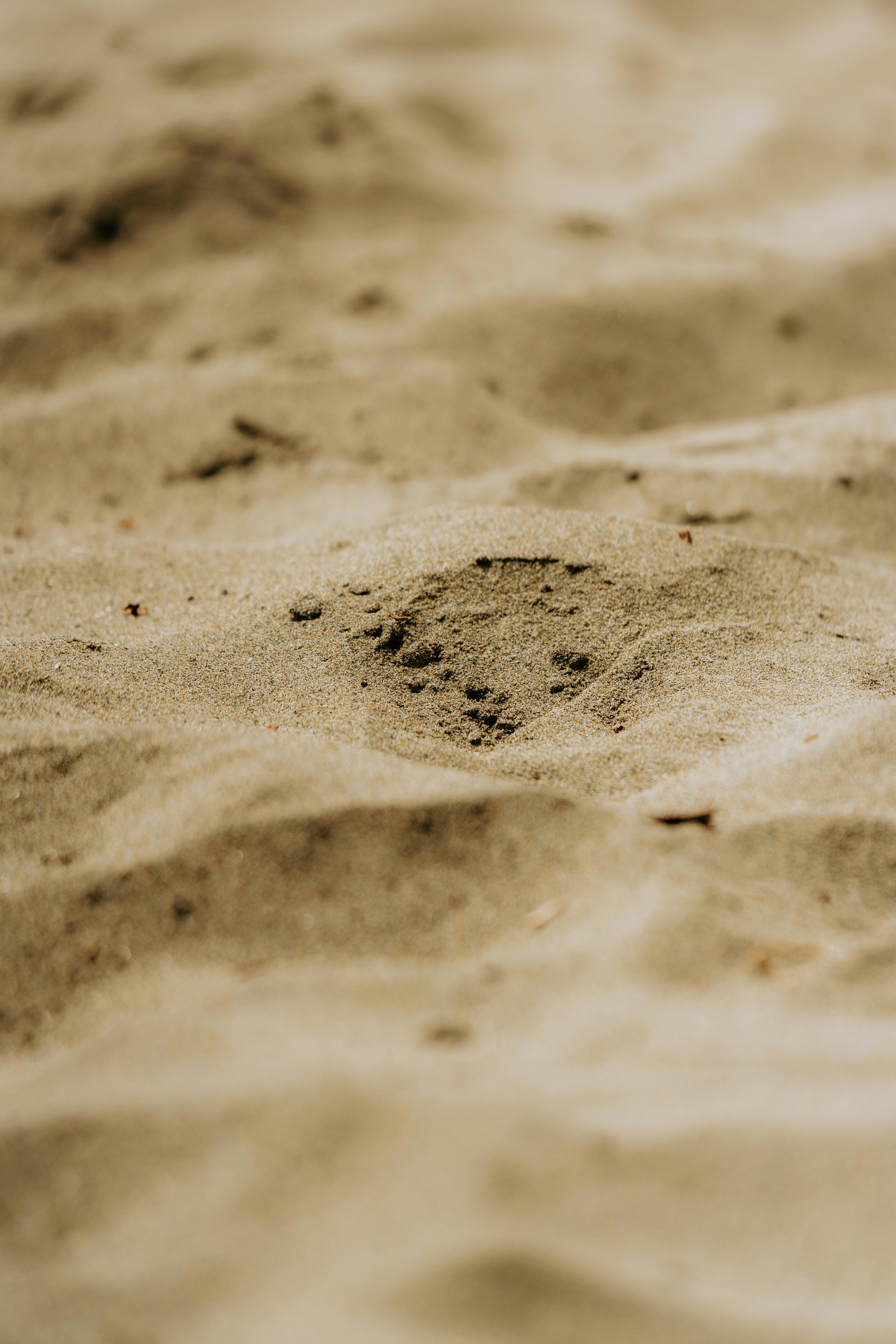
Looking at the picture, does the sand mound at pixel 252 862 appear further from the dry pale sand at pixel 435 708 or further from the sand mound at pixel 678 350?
Result: the sand mound at pixel 678 350

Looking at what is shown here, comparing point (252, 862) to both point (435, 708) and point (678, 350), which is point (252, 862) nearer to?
point (435, 708)

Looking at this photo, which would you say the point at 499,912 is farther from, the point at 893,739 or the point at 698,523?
the point at 698,523

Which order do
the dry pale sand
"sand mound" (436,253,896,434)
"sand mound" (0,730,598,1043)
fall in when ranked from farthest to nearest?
"sand mound" (436,253,896,434), "sand mound" (0,730,598,1043), the dry pale sand

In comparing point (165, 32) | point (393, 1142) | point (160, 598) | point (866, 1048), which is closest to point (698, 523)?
point (160, 598)

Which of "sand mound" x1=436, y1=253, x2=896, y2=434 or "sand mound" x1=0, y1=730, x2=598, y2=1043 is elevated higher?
"sand mound" x1=436, y1=253, x2=896, y2=434

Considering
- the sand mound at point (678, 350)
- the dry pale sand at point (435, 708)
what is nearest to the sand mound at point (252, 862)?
the dry pale sand at point (435, 708)

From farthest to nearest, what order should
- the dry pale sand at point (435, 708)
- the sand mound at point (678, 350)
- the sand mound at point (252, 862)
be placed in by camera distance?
the sand mound at point (678, 350), the sand mound at point (252, 862), the dry pale sand at point (435, 708)

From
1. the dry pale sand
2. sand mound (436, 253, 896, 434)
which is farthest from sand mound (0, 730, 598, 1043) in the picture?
sand mound (436, 253, 896, 434)

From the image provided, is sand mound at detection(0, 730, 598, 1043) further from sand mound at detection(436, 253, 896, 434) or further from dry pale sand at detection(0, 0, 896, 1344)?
sand mound at detection(436, 253, 896, 434)
